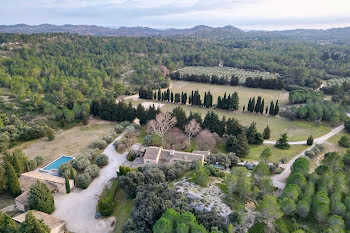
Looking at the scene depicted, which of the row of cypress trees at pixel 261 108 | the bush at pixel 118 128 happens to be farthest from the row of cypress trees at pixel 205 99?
the bush at pixel 118 128

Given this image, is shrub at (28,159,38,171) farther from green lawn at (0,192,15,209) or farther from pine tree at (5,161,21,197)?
pine tree at (5,161,21,197)

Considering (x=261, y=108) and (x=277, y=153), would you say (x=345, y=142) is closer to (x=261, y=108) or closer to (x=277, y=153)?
(x=277, y=153)

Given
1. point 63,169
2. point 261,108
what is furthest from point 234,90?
point 63,169

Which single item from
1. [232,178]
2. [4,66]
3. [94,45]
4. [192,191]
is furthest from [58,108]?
[94,45]

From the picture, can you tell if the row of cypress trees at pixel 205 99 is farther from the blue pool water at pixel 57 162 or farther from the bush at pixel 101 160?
the blue pool water at pixel 57 162

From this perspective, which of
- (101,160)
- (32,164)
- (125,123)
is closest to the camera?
(32,164)

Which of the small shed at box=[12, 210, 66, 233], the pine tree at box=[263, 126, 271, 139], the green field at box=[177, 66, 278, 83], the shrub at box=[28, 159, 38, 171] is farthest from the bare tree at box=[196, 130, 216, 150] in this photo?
the green field at box=[177, 66, 278, 83]
